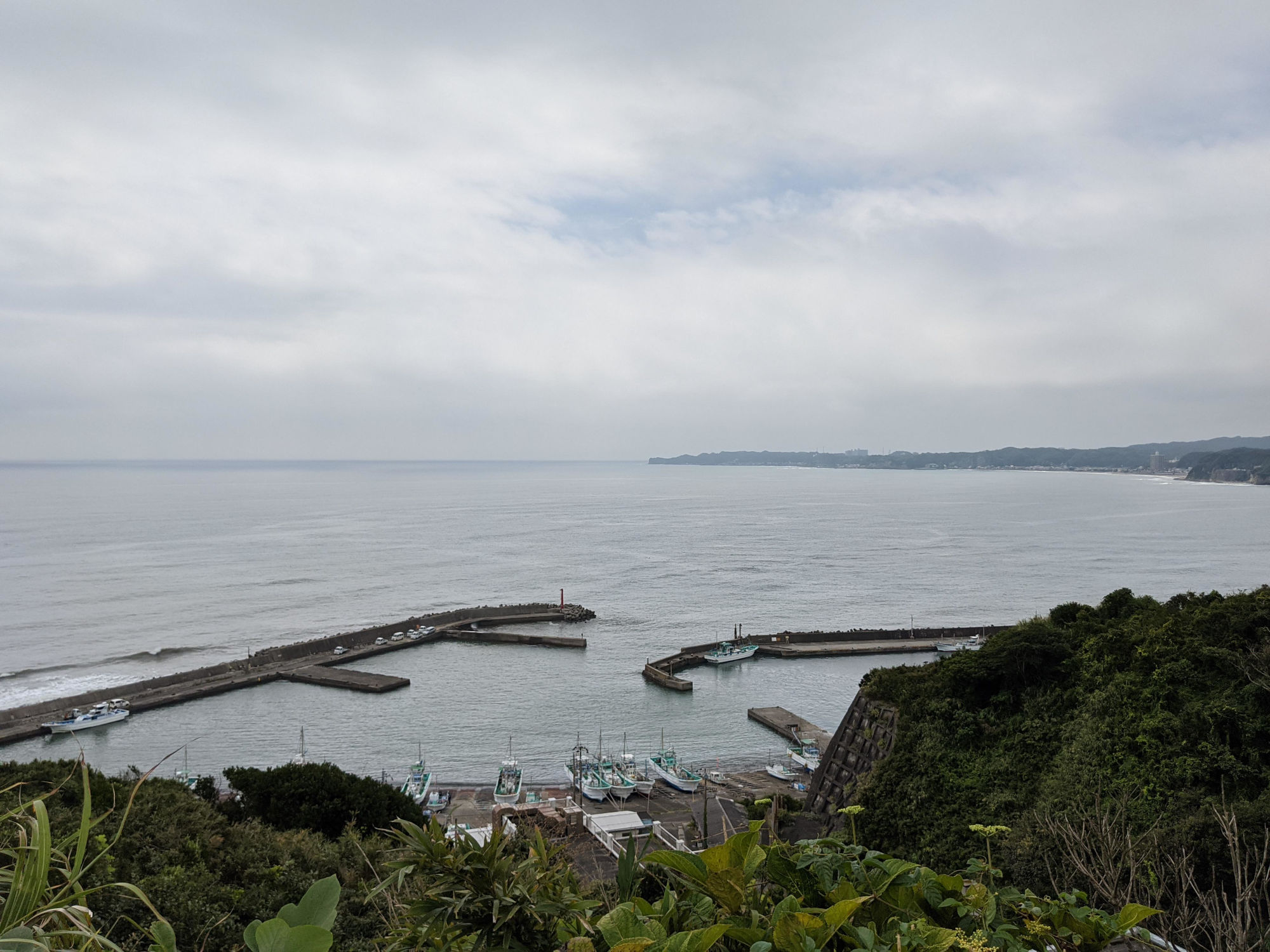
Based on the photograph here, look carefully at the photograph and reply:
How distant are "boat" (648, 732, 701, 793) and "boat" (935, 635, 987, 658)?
21.3 metres

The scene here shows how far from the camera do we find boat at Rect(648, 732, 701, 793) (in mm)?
26672

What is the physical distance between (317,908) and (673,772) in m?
27.8

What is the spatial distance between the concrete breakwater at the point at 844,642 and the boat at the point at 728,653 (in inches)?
10.8

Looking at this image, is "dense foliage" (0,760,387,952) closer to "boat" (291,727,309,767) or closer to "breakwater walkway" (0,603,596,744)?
"boat" (291,727,309,767)

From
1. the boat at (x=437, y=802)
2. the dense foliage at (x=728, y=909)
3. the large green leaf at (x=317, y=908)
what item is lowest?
the boat at (x=437, y=802)

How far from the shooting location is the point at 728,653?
143ft

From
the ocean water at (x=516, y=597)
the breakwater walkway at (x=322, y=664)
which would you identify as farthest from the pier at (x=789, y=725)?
the breakwater walkway at (x=322, y=664)

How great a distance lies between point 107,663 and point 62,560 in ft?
116

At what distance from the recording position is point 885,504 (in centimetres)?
13638

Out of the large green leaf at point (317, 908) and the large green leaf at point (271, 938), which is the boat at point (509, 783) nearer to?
the large green leaf at point (317, 908)

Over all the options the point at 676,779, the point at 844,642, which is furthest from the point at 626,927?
the point at 844,642

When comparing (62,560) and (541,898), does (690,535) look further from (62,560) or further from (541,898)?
(541,898)

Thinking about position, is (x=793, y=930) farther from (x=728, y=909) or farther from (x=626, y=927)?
(x=626, y=927)

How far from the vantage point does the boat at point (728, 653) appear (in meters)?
43.0
